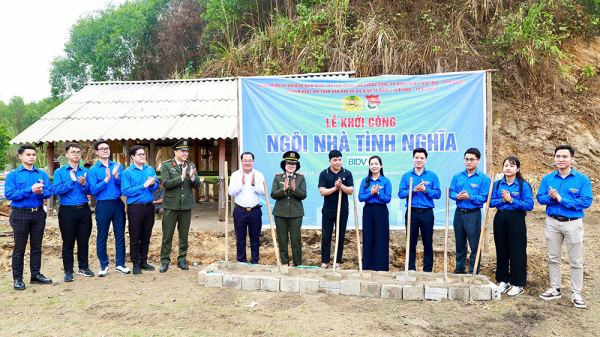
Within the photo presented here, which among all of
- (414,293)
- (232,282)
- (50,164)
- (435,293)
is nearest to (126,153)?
(50,164)

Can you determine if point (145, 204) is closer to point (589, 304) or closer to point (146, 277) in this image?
point (146, 277)

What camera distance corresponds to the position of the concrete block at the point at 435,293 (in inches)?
149

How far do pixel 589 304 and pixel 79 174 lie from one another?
5.40 m

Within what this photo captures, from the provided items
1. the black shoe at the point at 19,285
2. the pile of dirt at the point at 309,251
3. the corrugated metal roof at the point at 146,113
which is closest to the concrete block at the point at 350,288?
the pile of dirt at the point at 309,251

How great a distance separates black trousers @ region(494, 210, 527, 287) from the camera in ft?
12.7

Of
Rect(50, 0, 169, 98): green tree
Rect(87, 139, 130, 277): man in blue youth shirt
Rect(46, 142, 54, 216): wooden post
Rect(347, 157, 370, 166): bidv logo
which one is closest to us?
Rect(87, 139, 130, 277): man in blue youth shirt

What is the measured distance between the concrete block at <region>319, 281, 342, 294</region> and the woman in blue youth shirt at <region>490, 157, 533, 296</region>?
1622 mm

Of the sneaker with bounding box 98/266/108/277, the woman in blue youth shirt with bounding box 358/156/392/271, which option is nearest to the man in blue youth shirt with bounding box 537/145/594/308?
the woman in blue youth shirt with bounding box 358/156/392/271

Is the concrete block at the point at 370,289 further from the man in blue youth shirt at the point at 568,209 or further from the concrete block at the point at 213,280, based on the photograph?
the man in blue youth shirt at the point at 568,209

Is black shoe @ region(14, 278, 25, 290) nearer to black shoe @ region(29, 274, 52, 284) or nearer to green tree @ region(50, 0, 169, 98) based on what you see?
black shoe @ region(29, 274, 52, 284)

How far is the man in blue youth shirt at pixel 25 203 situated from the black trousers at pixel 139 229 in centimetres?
88

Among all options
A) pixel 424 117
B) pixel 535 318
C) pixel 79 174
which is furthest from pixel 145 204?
pixel 535 318

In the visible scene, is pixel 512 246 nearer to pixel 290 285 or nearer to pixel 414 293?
pixel 414 293

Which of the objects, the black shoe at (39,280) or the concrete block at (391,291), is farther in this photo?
the black shoe at (39,280)
